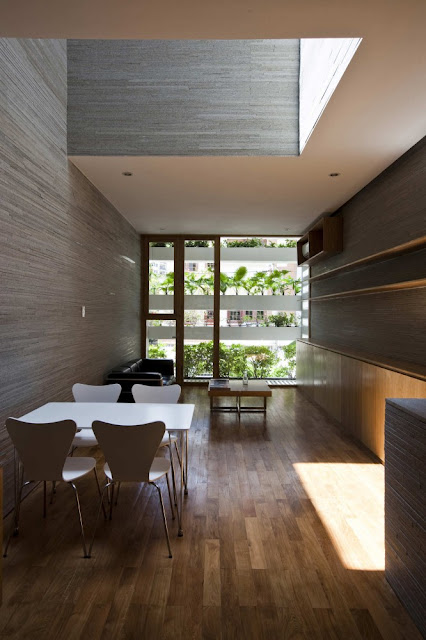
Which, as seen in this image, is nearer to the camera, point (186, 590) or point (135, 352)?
point (186, 590)

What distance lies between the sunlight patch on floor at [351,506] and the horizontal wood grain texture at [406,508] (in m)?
0.30

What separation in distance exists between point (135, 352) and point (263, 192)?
4075mm

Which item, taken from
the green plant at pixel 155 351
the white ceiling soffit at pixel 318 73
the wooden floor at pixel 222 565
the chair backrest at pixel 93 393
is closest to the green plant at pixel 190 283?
the green plant at pixel 155 351

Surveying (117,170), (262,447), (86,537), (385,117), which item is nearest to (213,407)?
(262,447)

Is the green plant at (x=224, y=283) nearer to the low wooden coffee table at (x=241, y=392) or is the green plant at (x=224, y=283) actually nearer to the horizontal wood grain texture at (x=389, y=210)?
the low wooden coffee table at (x=241, y=392)

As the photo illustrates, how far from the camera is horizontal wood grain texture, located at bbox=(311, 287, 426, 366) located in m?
4.40

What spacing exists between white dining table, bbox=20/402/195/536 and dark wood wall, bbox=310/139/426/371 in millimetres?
2195

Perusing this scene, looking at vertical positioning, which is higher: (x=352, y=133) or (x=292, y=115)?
(x=292, y=115)

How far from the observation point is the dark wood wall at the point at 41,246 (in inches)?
131

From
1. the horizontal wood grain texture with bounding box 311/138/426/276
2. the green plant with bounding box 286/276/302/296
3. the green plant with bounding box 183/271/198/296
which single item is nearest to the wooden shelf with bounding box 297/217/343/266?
the horizontal wood grain texture with bounding box 311/138/426/276

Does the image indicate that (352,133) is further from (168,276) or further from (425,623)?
(168,276)

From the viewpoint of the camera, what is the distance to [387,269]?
5141 millimetres

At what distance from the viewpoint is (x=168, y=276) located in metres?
9.24

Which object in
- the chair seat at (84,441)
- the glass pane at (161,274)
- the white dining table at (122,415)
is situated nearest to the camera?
the white dining table at (122,415)
